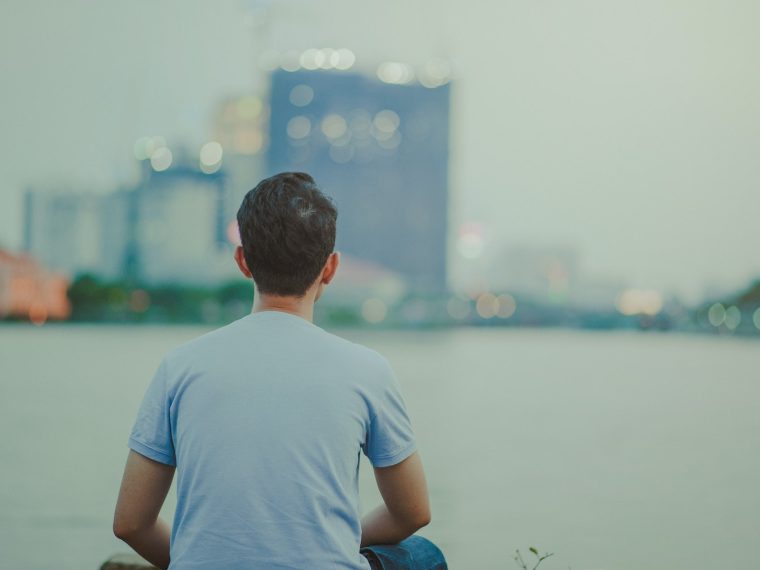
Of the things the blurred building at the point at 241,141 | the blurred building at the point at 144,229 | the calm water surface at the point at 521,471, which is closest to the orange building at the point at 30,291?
the blurred building at the point at 144,229

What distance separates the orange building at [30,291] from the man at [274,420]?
58.7 meters

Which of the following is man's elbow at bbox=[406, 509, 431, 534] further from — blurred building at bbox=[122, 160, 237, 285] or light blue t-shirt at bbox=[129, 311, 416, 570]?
blurred building at bbox=[122, 160, 237, 285]

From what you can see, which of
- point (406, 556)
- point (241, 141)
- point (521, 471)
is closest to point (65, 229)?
point (241, 141)

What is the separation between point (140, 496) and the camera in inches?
48.0

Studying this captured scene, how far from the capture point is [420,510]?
1279mm

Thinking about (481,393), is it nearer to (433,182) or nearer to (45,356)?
(45,356)

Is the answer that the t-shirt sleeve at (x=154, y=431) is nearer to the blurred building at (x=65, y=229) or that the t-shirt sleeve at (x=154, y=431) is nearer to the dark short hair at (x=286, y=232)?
the dark short hair at (x=286, y=232)

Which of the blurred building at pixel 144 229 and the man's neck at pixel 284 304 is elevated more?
the man's neck at pixel 284 304

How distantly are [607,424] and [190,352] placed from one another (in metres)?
12.3

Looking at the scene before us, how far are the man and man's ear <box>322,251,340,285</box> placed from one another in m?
0.04

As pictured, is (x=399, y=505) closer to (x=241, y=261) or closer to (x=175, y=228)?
(x=241, y=261)

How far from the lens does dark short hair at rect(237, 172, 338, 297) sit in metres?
1.15

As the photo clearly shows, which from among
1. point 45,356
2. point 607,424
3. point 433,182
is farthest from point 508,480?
point 433,182

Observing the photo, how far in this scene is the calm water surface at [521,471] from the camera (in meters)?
5.17
